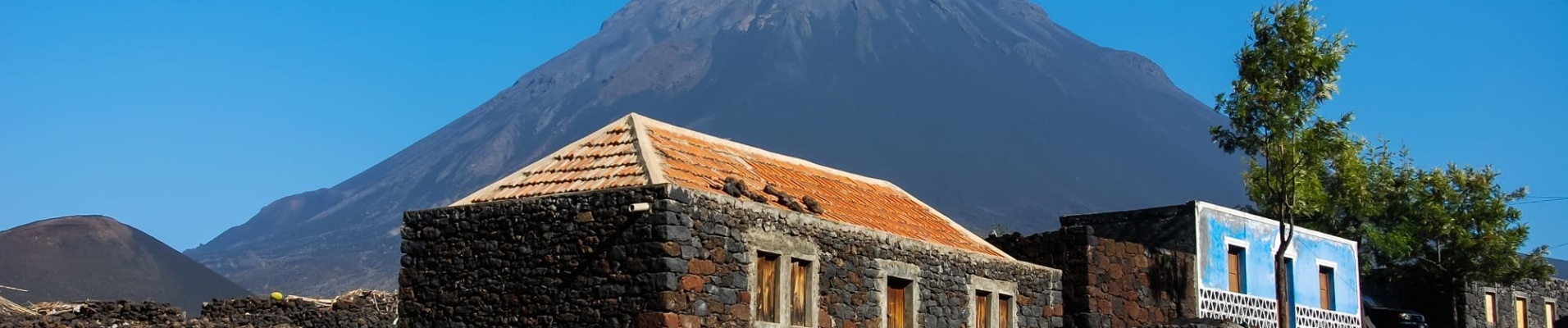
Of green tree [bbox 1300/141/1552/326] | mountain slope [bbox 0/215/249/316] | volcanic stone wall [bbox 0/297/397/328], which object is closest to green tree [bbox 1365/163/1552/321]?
green tree [bbox 1300/141/1552/326]

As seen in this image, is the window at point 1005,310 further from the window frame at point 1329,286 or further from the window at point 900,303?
the window frame at point 1329,286

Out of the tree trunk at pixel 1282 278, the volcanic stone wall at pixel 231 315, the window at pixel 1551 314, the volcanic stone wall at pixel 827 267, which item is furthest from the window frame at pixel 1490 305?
the volcanic stone wall at pixel 231 315

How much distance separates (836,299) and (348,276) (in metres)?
151

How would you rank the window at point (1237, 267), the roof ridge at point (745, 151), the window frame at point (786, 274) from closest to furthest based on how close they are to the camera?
the window frame at point (786, 274) < the roof ridge at point (745, 151) < the window at point (1237, 267)

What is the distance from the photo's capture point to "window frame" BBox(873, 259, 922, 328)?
20.1 m

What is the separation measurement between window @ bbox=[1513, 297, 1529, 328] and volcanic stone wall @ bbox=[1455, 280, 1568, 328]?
0.22 ft

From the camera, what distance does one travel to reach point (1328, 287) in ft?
111

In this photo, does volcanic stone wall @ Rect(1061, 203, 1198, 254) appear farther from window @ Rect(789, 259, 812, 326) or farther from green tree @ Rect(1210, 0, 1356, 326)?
window @ Rect(789, 259, 812, 326)

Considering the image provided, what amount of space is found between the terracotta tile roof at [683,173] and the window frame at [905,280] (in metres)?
0.57

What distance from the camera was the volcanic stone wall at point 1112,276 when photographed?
26297mm

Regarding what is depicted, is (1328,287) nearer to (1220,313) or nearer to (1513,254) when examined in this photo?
(1220,313)

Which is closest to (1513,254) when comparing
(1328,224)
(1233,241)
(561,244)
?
(1328,224)

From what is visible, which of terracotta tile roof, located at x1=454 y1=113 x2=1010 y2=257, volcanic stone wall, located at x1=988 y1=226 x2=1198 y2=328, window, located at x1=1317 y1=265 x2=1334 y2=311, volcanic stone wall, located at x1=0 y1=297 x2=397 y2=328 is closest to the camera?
terracotta tile roof, located at x1=454 y1=113 x2=1010 y2=257

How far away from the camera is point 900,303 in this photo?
20594 millimetres
